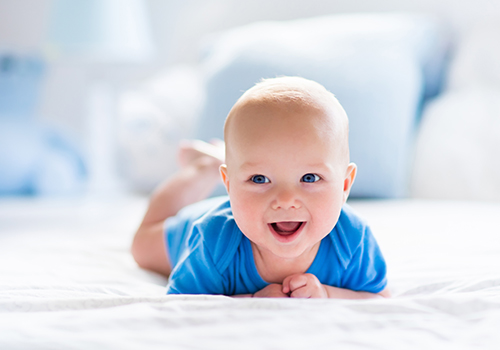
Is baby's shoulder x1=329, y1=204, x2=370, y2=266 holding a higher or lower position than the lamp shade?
lower

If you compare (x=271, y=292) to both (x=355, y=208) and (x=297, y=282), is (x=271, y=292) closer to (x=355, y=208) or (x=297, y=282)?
(x=297, y=282)

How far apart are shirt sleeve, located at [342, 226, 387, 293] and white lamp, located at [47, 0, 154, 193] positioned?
1.77 metres

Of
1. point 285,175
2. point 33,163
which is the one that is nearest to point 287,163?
point 285,175

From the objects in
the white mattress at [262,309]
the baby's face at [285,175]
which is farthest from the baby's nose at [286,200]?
the white mattress at [262,309]

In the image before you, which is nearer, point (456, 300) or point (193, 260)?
point (456, 300)

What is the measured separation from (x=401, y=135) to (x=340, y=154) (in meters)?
0.77

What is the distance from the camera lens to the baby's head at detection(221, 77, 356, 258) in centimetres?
74

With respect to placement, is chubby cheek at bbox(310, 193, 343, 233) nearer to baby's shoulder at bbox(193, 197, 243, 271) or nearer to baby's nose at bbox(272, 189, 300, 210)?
baby's nose at bbox(272, 189, 300, 210)

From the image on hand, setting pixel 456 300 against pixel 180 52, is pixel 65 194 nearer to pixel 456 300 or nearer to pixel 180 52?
pixel 180 52

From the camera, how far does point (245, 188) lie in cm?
77

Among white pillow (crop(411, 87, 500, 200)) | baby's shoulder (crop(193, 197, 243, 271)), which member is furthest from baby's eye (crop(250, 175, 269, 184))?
white pillow (crop(411, 87, 500, 200))

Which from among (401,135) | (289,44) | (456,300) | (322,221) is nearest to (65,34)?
(289,44)

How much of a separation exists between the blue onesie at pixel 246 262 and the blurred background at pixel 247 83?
593 mm

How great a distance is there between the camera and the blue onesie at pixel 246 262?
2.84 ft
